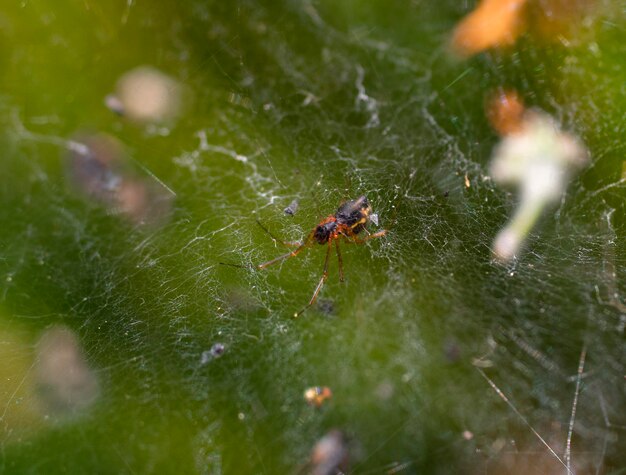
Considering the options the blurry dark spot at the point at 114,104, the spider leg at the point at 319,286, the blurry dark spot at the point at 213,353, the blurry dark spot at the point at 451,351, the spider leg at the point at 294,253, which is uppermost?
the blurry dark spot at the point at 114,104

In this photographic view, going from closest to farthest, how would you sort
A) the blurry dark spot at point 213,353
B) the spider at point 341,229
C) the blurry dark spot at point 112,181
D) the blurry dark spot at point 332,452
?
1. the spider at point 341,229
2. the blurry dark spot at point 213,353
3. the blurry dark spot at point 112,181
4. the blurry dark spot at point 332,452

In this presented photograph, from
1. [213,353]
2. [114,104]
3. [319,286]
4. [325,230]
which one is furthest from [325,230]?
[114,104]

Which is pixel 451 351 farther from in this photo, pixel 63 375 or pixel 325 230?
pixel 63 375

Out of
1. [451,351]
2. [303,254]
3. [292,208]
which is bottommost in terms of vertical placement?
[451,351]

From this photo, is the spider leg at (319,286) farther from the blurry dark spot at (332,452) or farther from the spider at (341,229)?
the blurry dark spot at (332,452)

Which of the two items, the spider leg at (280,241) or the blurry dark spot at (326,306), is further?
the blurry dark spot at (326,306)

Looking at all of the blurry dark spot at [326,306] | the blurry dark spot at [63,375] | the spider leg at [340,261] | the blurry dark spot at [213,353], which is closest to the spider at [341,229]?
the spider leg at [340,261]

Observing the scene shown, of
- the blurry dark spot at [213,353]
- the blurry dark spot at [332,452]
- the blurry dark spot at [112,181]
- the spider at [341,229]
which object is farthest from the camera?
the blurry dark spot at [332,452]

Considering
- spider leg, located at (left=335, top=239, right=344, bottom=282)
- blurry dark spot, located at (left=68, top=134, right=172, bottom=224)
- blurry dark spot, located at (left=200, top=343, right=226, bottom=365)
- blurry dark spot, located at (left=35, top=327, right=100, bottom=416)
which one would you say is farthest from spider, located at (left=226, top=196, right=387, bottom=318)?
blurry dark spot, located at (left=35, top=327, right=100, bottom=416)

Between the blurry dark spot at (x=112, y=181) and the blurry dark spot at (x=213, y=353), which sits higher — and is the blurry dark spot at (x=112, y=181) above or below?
above
